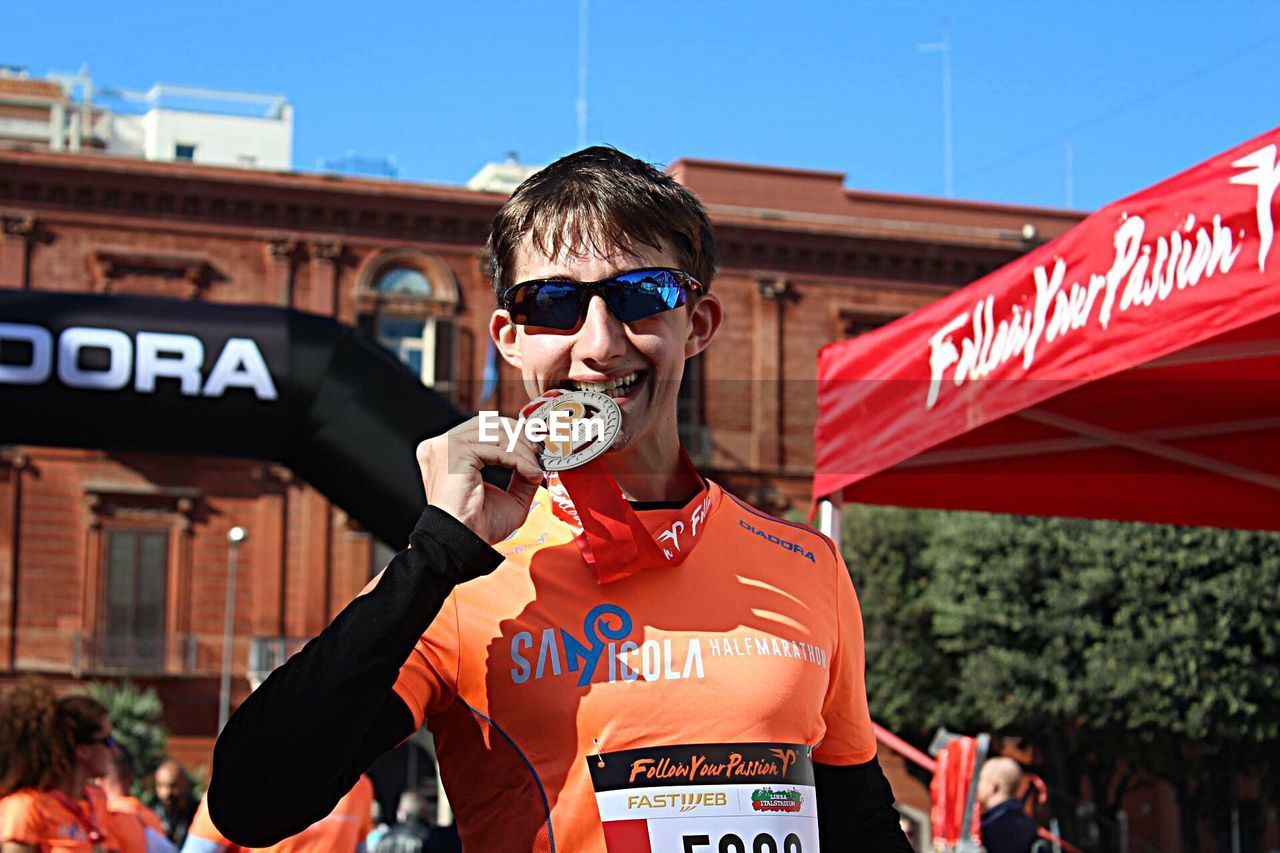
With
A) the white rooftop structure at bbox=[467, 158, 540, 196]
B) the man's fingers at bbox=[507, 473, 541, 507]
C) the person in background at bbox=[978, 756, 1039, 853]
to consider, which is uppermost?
the white rooftop structure at bbox=[467, 158, 540, 196]

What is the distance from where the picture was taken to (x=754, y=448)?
1401 inches

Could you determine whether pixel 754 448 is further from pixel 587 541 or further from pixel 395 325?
pixel 587 541

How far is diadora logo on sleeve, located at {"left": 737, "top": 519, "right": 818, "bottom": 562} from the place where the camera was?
2.34 m

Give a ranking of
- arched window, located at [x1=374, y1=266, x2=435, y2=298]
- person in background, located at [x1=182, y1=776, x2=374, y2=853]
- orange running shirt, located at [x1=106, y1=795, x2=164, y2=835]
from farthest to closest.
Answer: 1. arched window, located at [x1=374, y1=266, x2=435, y2=298]
2. orange running shirt, located at [x1=106, y1=795, x2=164, y2=835]
3. person in background, located at [x1=182, y1=776, x2=374, y2=853]

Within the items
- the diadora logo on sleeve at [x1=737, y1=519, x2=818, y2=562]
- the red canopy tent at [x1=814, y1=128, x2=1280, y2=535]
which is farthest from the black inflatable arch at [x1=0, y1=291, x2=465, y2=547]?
the diadora logo on sleeve at [x1=737, y1=519, x2=818, y2=562]

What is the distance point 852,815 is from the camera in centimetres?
238

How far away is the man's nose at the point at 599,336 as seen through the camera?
215cm

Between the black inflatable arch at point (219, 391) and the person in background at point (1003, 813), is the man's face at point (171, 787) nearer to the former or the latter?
the black inflatable arch at point (219, 391)

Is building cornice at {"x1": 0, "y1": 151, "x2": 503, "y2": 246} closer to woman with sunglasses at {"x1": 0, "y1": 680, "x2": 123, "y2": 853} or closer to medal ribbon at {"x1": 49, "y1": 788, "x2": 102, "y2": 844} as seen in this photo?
woman with sunglasses at {"x1": 0, "y1": 680, "x2": 123, "y2": 853}

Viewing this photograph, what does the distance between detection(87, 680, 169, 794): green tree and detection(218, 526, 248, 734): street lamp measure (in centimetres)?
189

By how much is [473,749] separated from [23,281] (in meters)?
32.1

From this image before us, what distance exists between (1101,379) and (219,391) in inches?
128

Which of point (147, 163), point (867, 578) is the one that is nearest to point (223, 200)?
point (147, 163)

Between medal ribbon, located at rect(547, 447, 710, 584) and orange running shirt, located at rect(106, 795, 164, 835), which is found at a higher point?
medal ribbon, located at rect(547, 447, 710, 584)
